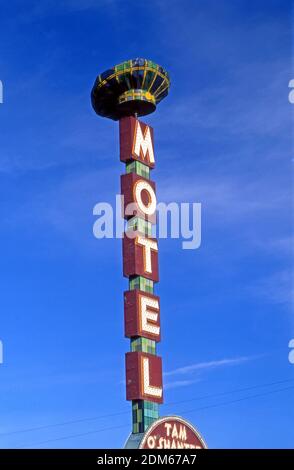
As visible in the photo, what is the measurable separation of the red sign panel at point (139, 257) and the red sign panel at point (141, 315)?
143 cm

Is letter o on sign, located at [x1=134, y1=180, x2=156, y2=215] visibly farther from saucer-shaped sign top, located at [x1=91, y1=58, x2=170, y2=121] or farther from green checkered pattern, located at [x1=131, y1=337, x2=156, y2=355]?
green checkered pattern, located at [x1=131, y1=337, x2=156, y2=355]

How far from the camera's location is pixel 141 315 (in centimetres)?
5234

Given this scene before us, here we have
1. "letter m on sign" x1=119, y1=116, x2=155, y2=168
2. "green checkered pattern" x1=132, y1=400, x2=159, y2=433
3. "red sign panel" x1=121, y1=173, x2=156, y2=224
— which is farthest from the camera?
"letter m on sign" x1=119, y1=116, x2=155, y2=168

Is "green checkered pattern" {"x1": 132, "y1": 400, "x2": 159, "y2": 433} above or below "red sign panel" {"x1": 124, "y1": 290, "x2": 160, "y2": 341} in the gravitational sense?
below

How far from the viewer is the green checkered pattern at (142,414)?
50.0m

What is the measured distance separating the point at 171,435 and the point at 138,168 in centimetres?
1751

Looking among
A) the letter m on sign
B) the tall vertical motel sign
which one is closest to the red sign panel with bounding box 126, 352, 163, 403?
the tall vertical motel sign

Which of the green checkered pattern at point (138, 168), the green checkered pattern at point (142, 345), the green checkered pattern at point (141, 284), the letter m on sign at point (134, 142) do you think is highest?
the letter m on sign at point (134, 142)

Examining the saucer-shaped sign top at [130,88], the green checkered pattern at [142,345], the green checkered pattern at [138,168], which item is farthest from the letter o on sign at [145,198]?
the green checkered pattern at [142,345]

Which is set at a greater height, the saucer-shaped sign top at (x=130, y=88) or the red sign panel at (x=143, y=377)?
the saucer-shaped sign top at (x=130, y=88)

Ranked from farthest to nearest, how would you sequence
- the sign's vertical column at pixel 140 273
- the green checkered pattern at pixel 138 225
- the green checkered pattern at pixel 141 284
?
the green checkered pattern at pixel 138 225 < the green checkered pattern at pixel 141 284 < the sign's vertical column at pixel 140 273

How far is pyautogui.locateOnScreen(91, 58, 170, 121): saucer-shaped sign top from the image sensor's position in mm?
57156

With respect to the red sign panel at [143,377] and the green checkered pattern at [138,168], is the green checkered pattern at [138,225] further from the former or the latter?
the red sign panel at [143,377]
